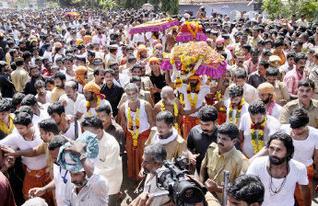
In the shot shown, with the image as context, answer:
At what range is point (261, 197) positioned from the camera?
2.85m

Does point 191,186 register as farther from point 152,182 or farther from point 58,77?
point 58,77

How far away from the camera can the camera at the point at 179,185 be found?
2.59 meters

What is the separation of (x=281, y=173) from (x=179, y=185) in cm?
127

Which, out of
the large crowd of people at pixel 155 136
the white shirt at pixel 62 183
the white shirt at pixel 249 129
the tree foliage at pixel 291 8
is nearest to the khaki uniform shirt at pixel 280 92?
the large crowd of people at pixel 155 136

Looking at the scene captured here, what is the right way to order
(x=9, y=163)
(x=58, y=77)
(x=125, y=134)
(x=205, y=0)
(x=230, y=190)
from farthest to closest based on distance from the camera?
(x=205, y=0), (x=58, y=77), (x=125, y=134), (x=9, y=163), (x=230, y=190)

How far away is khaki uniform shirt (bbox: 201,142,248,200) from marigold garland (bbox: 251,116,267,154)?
0.83m

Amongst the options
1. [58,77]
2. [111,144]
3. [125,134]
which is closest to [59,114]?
[111,144]

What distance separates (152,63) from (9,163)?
3.85 metres

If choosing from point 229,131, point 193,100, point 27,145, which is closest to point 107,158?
point 27,145

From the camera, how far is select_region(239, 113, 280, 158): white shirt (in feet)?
15.5

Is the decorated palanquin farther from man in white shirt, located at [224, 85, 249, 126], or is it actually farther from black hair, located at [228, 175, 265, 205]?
black hair, located at [228, 175, 265, 205]

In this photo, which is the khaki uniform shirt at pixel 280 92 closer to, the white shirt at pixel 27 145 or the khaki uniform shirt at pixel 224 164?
the khaki uniform shirt at pixel 224 164

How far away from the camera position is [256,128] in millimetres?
4754

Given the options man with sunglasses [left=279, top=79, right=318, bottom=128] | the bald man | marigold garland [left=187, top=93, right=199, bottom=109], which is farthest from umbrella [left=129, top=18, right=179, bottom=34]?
man with sunglasses [left=279, top=79, right=318, bottom=128]
